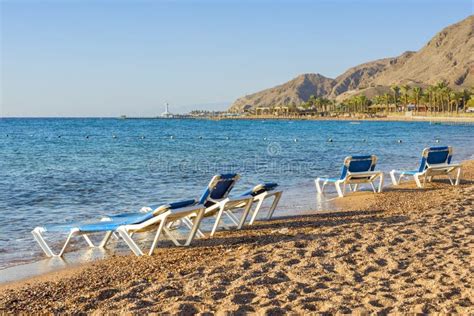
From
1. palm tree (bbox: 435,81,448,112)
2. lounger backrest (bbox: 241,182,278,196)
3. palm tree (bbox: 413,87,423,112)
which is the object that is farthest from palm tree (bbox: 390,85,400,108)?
lounger backrest (bbox: 241,182,278,196)

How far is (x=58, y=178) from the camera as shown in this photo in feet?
58.4

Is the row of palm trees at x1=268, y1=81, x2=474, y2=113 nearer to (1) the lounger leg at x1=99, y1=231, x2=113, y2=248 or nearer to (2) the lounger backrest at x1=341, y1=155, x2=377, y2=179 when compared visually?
(2) the lounger backrest at x1=341, y1=155, x2=377, y2=179

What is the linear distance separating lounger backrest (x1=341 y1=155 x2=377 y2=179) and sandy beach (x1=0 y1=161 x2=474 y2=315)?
9.87ft

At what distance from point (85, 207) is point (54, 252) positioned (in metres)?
4.07

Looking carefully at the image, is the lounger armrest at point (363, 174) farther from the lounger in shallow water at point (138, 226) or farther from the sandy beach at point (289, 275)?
the lounger in shallow water at point (138, 226)

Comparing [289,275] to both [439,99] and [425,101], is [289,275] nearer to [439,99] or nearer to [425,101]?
[439,99]

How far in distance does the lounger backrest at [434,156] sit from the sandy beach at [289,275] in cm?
417

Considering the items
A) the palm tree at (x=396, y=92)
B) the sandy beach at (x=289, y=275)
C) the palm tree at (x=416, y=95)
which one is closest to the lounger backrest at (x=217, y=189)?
the sandy beach at (x=289, y=275)

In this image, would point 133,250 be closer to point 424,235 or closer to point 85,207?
point 424,235

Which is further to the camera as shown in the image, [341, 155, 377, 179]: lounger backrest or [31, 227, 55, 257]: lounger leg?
[341, 155, 377, 179]: lounger backrest

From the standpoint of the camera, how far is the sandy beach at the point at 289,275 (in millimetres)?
4559

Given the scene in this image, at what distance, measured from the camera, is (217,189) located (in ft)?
27.4

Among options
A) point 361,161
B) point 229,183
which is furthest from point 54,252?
point 361,161

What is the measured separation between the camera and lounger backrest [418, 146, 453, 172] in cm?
1233
